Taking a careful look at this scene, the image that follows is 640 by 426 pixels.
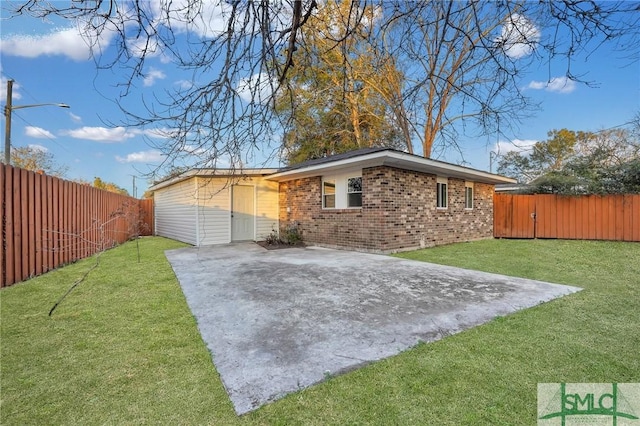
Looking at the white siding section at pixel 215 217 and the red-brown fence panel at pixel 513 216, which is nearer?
the white siding section at pixel 215 217

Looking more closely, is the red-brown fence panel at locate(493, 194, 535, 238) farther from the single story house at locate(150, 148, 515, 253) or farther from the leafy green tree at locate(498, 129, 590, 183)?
the leafy green tree at locate(498, 129, 590, 183)

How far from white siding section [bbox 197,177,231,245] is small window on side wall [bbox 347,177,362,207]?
4.66 m

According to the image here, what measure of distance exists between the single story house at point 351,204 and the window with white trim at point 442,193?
1.4 inches

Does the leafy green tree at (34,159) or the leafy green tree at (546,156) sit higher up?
the leafy green tree at (546,156)

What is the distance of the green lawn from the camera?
1.92 meters

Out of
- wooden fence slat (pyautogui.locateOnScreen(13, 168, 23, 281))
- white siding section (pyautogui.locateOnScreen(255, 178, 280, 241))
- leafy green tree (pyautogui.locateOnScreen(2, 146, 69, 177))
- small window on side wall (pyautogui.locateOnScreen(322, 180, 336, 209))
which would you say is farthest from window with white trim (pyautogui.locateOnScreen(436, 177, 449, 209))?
leafy green tree (pyautogui.locateOnScreen(2, 146, 69, 177))

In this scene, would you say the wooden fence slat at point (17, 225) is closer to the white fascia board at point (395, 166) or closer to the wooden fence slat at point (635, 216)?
the white fascia board at point (395, 166)

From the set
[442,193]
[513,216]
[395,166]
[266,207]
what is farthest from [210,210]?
[513,216]

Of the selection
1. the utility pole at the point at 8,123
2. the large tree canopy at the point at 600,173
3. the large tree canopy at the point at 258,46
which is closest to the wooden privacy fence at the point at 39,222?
the large tree canopy at the point at 258,46

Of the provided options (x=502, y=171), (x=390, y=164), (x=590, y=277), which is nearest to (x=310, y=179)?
(x=390, y=164)

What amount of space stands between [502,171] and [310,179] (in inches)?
861

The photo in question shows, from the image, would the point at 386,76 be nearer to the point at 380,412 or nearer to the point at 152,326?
the point at 380,412

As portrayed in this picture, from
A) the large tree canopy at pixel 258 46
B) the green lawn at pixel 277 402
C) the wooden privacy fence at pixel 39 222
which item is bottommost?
the green lawn at pixel 277 402

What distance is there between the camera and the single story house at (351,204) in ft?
28.8
